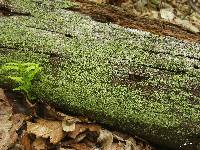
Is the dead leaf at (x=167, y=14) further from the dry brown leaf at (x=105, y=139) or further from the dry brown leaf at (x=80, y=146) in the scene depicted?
the dry brown leaf at (x=80, y=146)

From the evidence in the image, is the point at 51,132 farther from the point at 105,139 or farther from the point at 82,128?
the point at 105,139

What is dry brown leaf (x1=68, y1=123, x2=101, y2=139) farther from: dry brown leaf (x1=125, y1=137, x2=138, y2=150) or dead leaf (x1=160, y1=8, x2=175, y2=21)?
dead leaf (x1=160, y1=8, x2=175, y2=21)

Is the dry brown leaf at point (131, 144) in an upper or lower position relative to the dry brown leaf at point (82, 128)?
lower

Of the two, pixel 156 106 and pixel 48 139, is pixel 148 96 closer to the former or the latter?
pixel 156 106

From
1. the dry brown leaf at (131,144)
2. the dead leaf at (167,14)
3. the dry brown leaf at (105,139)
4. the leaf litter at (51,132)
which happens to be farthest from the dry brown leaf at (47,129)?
the dead leaf at (167,14)

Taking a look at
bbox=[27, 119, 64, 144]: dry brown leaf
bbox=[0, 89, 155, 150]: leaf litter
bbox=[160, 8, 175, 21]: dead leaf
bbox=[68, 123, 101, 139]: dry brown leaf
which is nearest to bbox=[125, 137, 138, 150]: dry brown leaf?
bbox=[0, 89, 155, 150]: leaf litter

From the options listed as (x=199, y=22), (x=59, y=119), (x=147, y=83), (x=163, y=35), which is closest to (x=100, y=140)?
(x=59, y=119)

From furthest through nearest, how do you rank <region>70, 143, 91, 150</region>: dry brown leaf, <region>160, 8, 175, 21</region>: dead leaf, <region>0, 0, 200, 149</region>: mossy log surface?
<region>160, 8, 175, 21</region>: dead leaf < <region>70, 143, 91, 150</region>: dry brown leaf < <region>0, 0, 200, 149</region>: mossy log surface

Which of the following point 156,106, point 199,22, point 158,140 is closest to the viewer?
point 156,106
